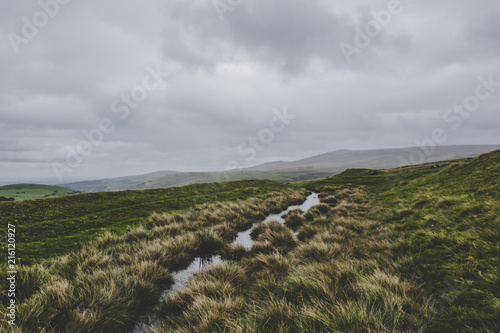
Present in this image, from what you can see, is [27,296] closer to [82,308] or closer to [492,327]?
Result: [82,308]

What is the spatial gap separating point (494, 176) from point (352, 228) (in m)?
8.81

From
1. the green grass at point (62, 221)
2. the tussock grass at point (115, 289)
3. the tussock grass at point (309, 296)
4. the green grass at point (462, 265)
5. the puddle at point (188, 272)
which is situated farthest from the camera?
the green grass at point (62, 221)

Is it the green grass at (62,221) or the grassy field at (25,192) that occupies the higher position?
the green grass at (62,221)

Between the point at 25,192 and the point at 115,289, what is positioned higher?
the point at 115,289

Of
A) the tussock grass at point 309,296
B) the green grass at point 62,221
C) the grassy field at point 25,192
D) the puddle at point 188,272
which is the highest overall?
the green grass at point 62,221

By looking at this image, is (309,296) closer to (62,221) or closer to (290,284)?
(290,284)

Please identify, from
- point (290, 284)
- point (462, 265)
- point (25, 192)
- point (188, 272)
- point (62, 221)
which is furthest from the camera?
point (25, 192)

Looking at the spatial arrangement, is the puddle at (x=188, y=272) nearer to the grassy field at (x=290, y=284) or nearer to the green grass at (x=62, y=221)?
the grassy field at (x=290, y=284)

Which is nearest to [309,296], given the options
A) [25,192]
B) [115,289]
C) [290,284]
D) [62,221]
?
[290,284]

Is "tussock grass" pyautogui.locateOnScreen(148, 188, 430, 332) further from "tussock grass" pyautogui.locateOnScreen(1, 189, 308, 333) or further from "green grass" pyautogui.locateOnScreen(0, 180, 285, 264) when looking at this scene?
"green grass" pyautogui.locateOnScreen(0, 180, 285, 264)

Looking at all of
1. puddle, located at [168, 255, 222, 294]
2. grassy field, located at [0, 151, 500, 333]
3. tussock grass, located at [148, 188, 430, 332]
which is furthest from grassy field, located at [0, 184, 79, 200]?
tussock grass, located at [148, 188, 430, 332]

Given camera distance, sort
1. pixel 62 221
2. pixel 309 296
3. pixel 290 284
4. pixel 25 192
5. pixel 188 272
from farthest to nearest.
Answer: pixel 25 192
pixel 62 221
pixel 188 272
pixel 290 284
pixel 309 296

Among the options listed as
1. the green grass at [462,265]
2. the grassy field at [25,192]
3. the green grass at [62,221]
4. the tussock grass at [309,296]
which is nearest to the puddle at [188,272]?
the tussock grass at [309,296]

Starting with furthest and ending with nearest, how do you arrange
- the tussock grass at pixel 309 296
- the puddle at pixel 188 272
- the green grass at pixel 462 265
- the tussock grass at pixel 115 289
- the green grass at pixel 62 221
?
the green grass at pixel 62 221, the puddle at pixel 188 272, the tussock grass at pixel 115 289, the tussock grass at pixel 309 296, the green grass at pixel 462 265
